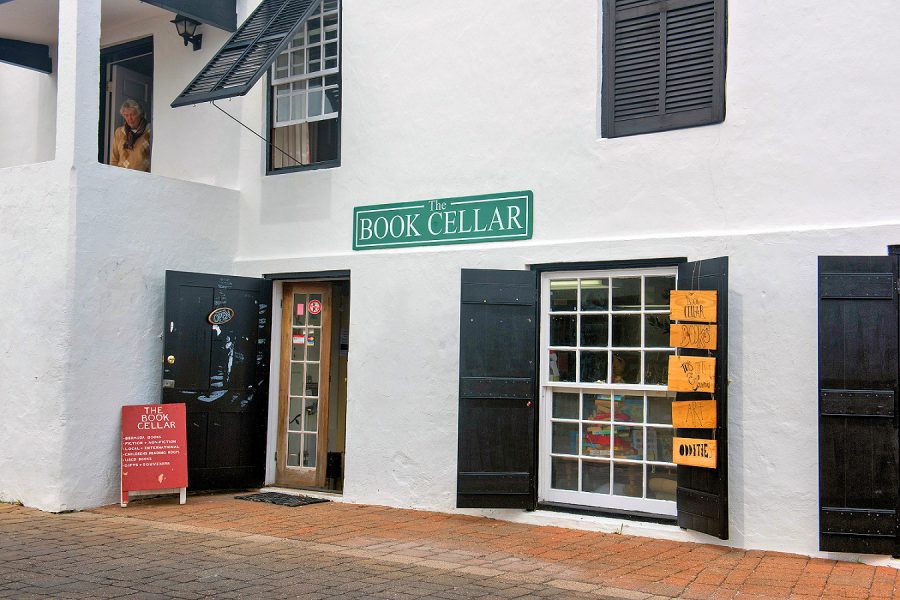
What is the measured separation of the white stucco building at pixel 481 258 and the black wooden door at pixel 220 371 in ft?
0.10

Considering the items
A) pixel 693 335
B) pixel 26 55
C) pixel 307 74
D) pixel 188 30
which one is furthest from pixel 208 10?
pixel 693 335

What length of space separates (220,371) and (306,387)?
0.94m

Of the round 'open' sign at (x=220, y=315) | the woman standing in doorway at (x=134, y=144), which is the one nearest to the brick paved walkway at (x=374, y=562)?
the round 'open' sign at (x=220, y=315)

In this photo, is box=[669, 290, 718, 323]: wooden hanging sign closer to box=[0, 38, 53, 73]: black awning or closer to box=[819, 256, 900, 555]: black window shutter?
box=[819, 256, 900, 555]: black window shutter

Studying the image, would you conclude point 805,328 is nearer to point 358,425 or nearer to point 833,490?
point 833,490

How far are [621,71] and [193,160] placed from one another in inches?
200

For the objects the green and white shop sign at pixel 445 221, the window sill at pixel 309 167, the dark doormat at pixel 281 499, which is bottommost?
the dark doormat at pixel 281 499

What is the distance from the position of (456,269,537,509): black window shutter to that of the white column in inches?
151

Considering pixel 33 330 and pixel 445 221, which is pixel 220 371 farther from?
pixel 445 221

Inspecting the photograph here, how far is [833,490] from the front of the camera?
6.43 meters

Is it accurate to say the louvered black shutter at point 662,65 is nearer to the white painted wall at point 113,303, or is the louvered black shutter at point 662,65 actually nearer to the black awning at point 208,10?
the black awning at point 208,10

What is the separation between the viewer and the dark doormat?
8.85 metres

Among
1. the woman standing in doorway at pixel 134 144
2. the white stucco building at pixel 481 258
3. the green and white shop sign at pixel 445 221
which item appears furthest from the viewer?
the woman standing in doorway at pixel 134 144

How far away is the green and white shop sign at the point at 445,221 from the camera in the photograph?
8.15m
